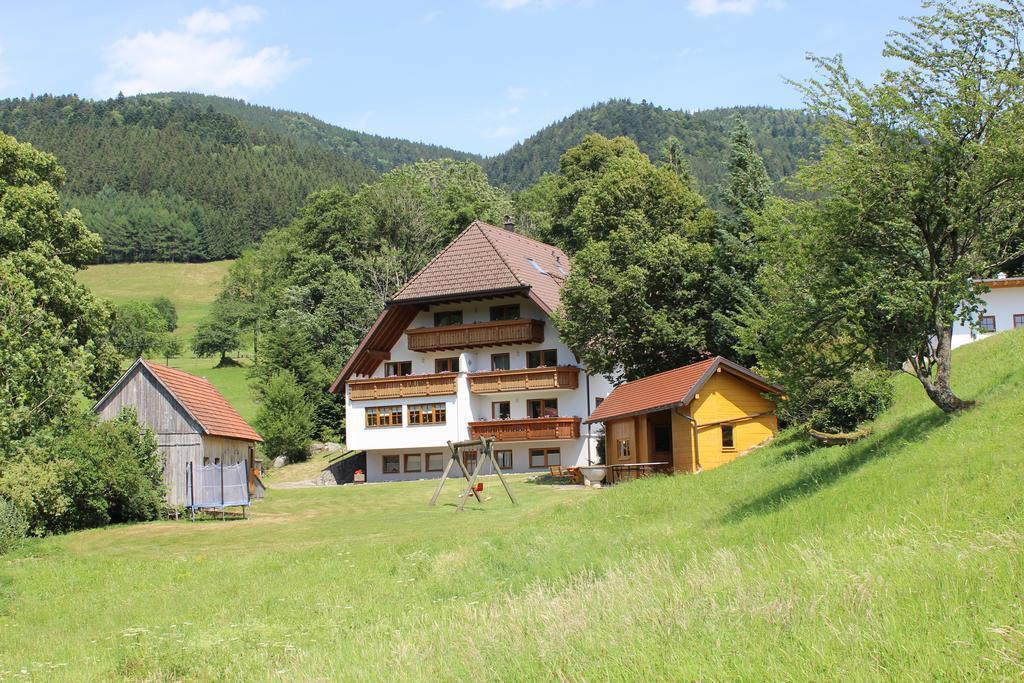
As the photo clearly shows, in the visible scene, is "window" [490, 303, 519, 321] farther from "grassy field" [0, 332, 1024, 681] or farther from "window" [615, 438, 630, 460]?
"grassy field" [0, 332, 1024, 681]

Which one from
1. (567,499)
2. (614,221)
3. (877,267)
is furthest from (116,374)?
(877,267)

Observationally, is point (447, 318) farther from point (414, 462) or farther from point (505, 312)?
point (414, 462)

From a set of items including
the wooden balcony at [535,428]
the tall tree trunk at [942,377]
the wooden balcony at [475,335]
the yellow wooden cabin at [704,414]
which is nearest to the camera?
the tall tree trunk at [942,377]

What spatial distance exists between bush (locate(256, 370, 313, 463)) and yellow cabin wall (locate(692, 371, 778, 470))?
1050 inches

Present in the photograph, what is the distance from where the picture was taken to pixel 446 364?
5278 centimetres

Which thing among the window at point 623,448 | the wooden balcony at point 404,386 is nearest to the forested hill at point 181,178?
the wooden balcony at point 404,386

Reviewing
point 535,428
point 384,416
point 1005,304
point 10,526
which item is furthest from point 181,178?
point 10,526

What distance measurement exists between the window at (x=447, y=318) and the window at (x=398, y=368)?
2.78m

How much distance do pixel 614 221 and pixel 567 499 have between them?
67.0ft

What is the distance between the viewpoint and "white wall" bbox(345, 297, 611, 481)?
49.7 m

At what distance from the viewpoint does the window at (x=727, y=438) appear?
34781 millimetres

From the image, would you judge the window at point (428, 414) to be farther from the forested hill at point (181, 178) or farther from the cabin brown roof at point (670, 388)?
the forested hill at point (181, 178)

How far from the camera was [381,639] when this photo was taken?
12406mm

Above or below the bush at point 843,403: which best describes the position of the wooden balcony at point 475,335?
above
